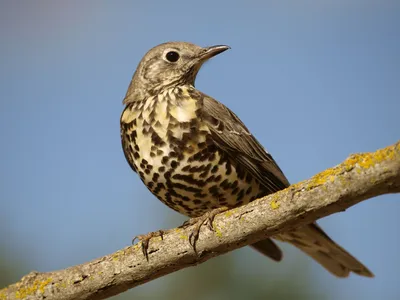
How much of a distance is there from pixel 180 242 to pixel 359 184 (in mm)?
1588

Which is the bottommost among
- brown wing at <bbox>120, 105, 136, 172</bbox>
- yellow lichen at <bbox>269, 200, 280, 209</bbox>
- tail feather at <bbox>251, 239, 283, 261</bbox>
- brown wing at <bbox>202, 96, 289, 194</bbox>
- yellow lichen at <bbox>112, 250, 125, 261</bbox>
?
yellow lichen at <bbox>269, 200, 280, 209</bbox>

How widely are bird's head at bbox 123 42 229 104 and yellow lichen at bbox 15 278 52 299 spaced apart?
6.92 feet

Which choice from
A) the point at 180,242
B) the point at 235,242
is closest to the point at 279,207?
the point at 235,242

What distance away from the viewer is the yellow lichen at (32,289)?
562cm

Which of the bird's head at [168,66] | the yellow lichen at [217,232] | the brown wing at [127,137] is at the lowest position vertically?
the yellow lichen at [217,232]

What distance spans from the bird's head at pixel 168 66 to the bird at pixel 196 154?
0.04 feet

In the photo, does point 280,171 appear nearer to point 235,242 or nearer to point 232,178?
point 232,178

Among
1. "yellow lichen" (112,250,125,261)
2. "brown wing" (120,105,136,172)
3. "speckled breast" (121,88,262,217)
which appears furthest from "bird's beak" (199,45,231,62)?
"yellow lichen" (112,250,125,261)

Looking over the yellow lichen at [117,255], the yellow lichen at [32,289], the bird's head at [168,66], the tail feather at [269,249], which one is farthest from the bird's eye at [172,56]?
the yellow lichen at [32,289]

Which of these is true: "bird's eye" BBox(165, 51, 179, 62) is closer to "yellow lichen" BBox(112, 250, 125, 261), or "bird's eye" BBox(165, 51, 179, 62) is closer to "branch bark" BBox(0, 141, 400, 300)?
"branch bark" BBox(0, 141, 400, 300)

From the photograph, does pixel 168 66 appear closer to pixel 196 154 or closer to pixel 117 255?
pixel 196 154

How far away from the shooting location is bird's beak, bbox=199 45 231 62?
7.11 metres

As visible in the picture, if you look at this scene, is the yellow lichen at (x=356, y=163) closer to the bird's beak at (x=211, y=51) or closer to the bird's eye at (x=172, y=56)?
the bird's beak at (x=211, y=51)

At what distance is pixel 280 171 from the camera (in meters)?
6.86
